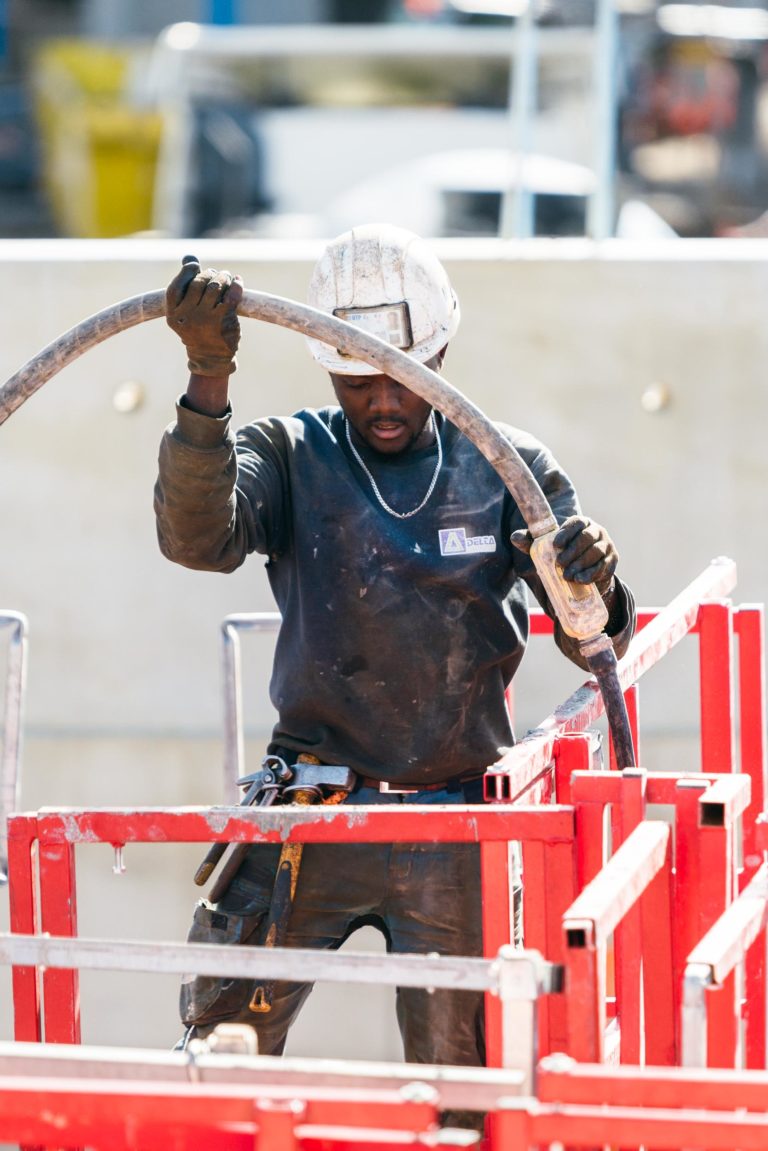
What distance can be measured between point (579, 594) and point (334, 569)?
591mm

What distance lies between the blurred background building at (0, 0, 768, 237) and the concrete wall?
185 cm

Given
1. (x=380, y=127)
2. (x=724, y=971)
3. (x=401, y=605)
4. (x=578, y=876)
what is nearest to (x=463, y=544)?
(x=401, y=605)

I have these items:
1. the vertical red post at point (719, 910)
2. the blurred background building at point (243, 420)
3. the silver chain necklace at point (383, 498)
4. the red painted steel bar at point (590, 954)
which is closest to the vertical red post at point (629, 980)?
the vertical red post at point (719, 910)

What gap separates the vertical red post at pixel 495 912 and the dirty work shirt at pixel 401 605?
2.17 ft

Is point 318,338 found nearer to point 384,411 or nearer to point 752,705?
point 384,411

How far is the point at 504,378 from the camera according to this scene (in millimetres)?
6086

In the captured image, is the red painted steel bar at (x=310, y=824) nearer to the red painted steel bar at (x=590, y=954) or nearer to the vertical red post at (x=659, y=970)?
the vertical red post at (x=659, y=970)

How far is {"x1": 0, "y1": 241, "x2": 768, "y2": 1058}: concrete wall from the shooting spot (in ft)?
19.9

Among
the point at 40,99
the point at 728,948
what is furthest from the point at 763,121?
the point at 728,948

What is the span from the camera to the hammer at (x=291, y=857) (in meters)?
3.16

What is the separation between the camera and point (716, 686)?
3594mm

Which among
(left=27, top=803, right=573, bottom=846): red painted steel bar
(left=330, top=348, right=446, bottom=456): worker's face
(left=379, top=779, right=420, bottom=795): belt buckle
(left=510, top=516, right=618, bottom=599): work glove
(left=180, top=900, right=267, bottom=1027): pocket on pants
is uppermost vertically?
(left=330, top=348, right=446, bottom=456): worker's face

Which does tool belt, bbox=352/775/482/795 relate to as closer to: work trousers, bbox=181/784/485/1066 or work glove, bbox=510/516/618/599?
work trousers, bbox=181/784/485/1066

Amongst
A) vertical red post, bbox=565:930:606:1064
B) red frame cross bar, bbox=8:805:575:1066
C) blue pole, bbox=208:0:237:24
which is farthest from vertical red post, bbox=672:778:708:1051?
blue pole, bbox=208:0:237:24
